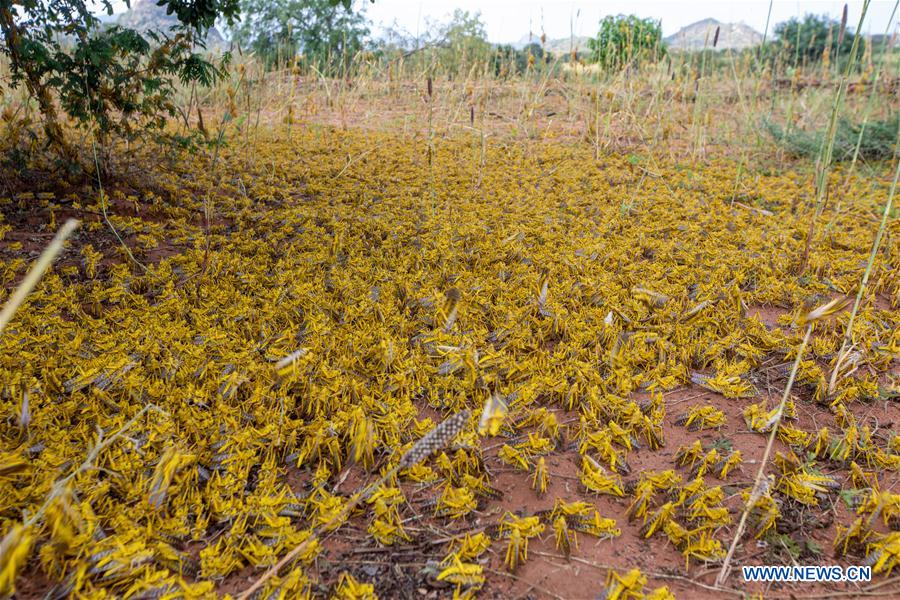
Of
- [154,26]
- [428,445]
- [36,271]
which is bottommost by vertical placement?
[428,445]

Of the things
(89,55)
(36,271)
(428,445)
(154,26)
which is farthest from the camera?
(154,26)

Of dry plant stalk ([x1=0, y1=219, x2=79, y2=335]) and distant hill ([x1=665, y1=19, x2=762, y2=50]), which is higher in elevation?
distant hill ([x1=665, y1=19, x2=762, y2=50])

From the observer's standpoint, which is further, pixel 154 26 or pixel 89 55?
pixel 154 26

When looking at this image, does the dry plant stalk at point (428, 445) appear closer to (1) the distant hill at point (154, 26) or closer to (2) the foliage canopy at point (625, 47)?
(1) the distant hill at point (154, 26)

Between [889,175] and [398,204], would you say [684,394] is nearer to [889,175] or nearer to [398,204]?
[398,204]

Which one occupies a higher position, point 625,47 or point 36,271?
point 625,47

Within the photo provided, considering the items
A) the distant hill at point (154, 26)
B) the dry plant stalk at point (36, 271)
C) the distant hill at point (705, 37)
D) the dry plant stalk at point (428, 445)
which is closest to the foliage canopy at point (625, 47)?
Answer: the distant hill at point (705, 37)

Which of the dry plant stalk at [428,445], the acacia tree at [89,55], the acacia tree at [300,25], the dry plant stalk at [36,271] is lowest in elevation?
the dry plant stalk at [428,445]

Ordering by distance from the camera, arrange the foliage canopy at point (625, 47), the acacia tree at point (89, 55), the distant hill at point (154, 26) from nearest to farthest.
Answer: the acacia tree at point (89, 55) → the distant hill at point (154, 26) → the foliage canopy at point (625, 47)

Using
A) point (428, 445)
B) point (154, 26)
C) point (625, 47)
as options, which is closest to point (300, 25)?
point (625, 47)

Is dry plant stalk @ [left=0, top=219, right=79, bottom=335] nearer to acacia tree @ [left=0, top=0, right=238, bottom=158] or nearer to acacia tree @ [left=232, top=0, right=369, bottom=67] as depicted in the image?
acacia tree @ [left=0, top=0, right=238, bottom=158]

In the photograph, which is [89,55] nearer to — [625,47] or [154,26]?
[154,26]

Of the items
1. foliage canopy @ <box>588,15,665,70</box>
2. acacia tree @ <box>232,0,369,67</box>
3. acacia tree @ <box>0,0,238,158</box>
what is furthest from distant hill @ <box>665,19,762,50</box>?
acacia tree @ <box>232,0,369,67</box>

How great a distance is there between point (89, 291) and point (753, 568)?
2227 millimetres
